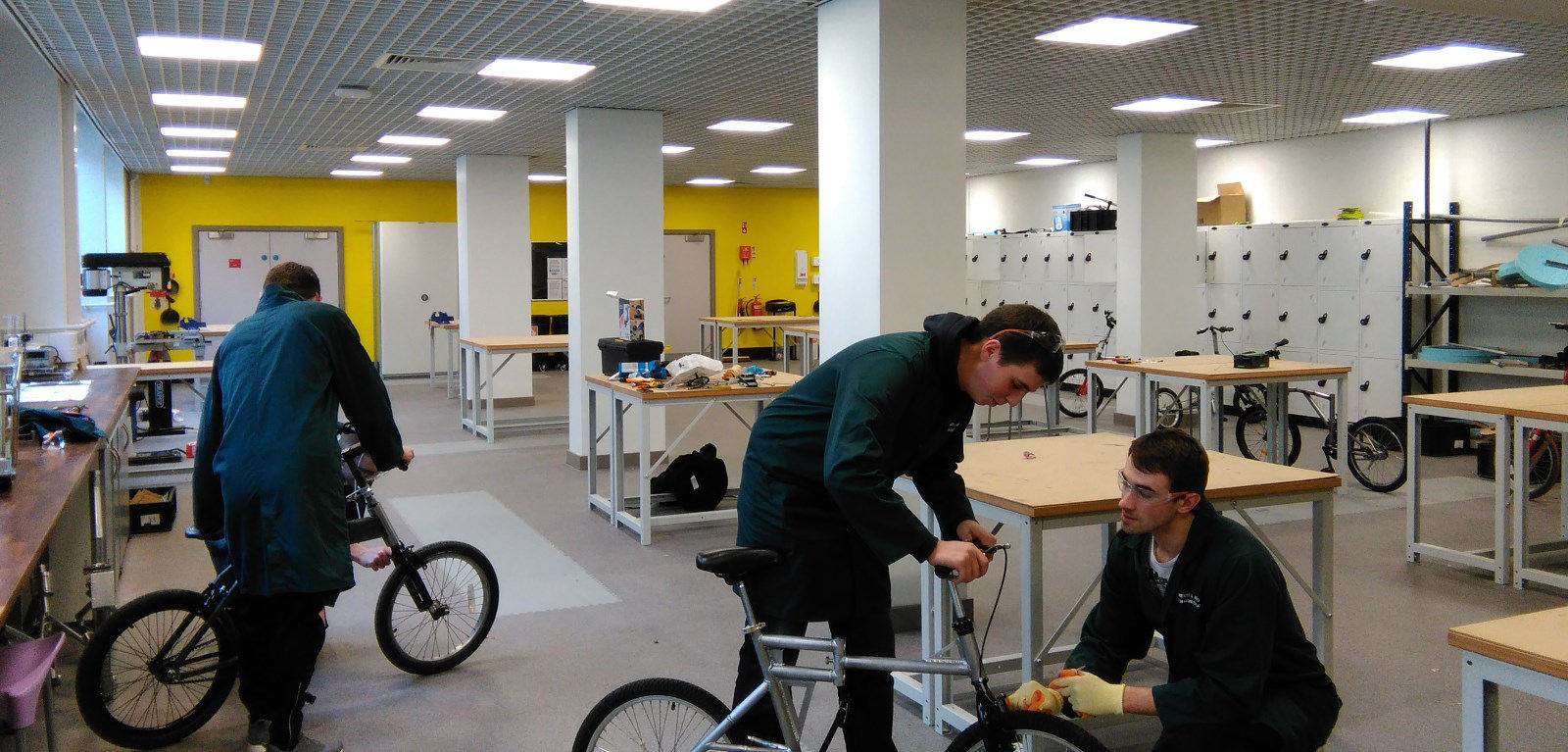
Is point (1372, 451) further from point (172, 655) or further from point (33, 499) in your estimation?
point (33, 499)

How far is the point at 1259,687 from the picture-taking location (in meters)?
2.33

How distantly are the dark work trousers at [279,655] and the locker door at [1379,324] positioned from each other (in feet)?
30.6

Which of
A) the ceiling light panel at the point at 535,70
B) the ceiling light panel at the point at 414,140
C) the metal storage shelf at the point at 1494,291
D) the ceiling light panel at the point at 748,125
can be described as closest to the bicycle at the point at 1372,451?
the metal storage shelf at the point at 1494,291

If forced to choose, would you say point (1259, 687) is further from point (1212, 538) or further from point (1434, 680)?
point (1434, 680)

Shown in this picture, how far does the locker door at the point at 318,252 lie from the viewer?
15.6m

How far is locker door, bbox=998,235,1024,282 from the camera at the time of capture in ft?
45.9

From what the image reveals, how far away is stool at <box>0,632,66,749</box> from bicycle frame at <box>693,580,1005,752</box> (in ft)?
4.52

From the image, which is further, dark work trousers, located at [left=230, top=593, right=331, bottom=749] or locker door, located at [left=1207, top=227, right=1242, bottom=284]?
locker door, located at [left=1207, top=227, right=1242, bottom=284]

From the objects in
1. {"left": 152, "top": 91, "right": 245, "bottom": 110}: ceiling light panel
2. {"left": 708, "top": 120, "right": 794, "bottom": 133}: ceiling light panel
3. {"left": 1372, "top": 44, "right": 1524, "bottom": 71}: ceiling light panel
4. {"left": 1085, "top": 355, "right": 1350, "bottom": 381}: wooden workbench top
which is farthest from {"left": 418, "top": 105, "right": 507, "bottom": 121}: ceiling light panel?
{"left": 1372, "top": 44, "right": 1524, "bottom": 71}: ceiling light panel

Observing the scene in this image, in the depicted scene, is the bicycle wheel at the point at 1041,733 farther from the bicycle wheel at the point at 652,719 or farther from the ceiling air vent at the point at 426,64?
the ceiling air vent at the point at 426,64

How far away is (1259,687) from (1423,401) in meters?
3.86

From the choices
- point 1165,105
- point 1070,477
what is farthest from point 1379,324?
point 1070,477

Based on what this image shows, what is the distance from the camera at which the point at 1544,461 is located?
24.2 feet

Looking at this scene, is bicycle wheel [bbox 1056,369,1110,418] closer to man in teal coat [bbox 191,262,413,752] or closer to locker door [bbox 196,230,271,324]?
man in teal coat [bbox 191,262,413,752]
